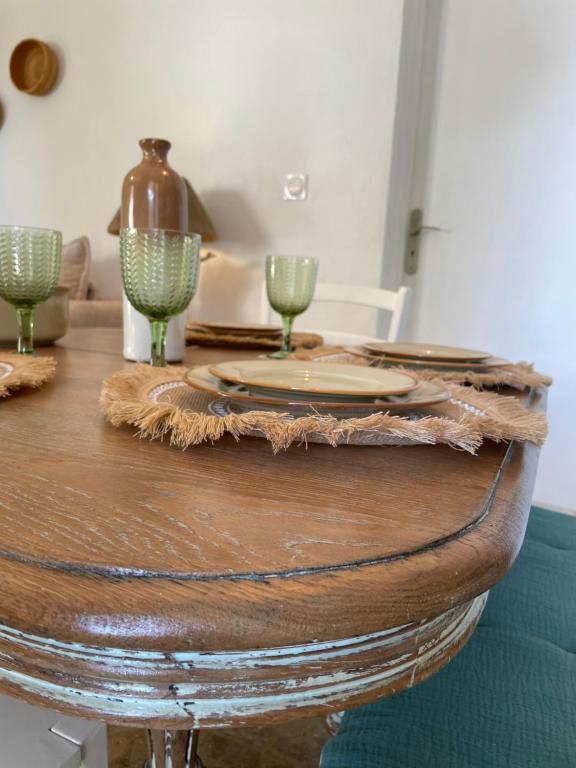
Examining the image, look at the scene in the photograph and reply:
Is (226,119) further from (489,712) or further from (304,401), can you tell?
(489,712)

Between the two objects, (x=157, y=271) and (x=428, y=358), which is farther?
(x=428, y=358)

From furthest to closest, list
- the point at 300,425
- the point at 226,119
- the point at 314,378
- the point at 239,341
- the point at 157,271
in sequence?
1. the point at 226,119
2. the point at 239,341
3. the point at 157,271
4. the point at 314,378
5. the point at 300,425

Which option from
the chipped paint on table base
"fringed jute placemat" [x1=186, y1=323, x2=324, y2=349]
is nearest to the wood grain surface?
the chipped paint on table base

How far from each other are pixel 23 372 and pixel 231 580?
1.49 ft

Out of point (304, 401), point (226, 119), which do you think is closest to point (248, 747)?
point (304, 401)

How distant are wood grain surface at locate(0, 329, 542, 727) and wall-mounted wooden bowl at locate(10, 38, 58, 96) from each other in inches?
124

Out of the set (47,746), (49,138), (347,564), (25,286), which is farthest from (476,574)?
(49,138)

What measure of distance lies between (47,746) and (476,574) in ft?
1.41

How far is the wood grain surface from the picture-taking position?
9.2 inches

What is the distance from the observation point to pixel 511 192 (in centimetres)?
204

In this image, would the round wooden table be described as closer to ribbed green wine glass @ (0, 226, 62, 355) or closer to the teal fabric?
the teal fabric

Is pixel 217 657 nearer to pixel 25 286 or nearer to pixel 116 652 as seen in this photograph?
pixel 116 652

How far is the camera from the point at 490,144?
2055 mm

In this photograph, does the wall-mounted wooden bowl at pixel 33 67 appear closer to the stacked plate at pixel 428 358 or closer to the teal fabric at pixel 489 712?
the stacked plate at pixel 428 358
